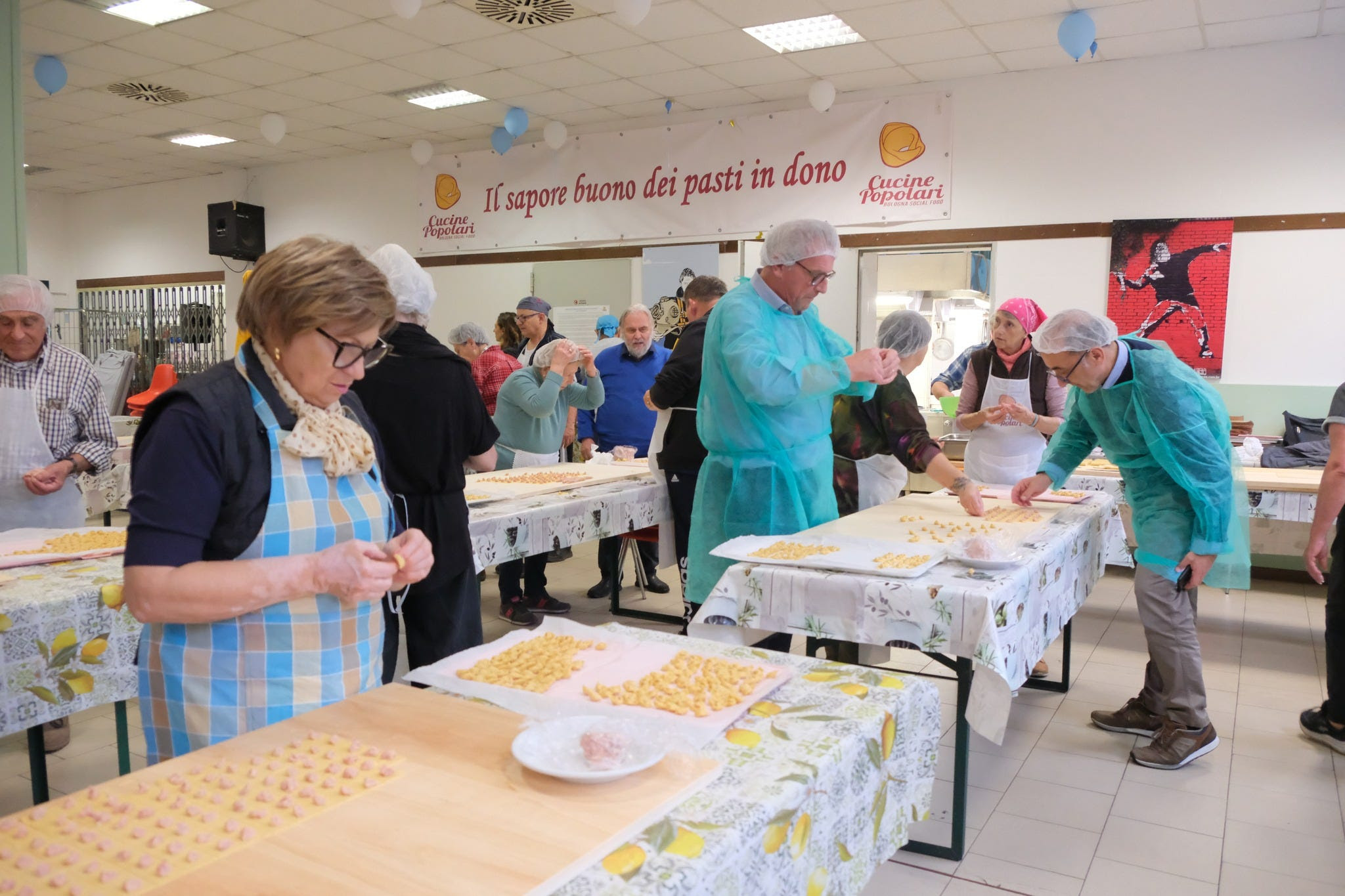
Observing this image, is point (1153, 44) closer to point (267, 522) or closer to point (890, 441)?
point (890, 441)

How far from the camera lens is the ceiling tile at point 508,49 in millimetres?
6129

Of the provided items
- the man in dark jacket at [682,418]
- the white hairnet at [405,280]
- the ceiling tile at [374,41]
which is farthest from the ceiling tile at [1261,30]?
the white hairnet at [405,280]

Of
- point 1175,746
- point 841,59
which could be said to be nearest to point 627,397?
point 841,59

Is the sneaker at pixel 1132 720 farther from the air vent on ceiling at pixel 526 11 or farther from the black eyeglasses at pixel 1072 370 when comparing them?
the air vent on ceiling at pixel 526 11

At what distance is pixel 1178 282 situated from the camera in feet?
20.4

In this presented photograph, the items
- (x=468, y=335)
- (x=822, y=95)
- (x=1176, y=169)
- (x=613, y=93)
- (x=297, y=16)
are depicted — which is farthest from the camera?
(x=613, y=93)

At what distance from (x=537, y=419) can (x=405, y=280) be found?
2.38m

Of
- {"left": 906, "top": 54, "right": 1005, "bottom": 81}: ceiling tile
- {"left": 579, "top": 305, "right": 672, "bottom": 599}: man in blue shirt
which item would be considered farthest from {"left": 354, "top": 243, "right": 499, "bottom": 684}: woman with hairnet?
{"left": 906, "top": 54, "right": 1005, "bottom": 81}: ceiling tile

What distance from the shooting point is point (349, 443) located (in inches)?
54.4

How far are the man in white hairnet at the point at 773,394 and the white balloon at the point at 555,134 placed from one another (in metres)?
5.75

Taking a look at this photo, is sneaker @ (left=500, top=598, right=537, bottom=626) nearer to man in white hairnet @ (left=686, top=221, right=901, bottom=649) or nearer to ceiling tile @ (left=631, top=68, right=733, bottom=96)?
man in white hairnet @ (left=686, top=221, right=901, bottom=649)

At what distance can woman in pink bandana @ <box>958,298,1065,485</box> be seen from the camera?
4125mm

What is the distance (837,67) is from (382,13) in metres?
3.08

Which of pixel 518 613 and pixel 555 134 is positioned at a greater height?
pixel 555 134
